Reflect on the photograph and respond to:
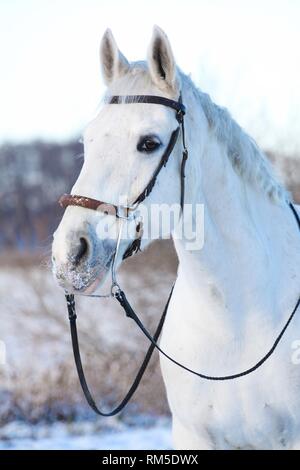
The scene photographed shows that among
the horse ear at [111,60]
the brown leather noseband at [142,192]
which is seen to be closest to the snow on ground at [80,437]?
the brown leather noseband at [142,192]

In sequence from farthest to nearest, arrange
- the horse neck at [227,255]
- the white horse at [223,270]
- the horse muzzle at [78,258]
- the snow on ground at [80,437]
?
1. the snow on ground at [80,437]
2. the horse neck at [227,255]
3. the white horse at [223,270]
4. the horse muzzle at [78,258]

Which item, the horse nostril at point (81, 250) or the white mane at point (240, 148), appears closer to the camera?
the horse nostril at point (81, 250)

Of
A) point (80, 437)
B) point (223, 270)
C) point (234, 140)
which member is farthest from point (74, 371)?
point (234, 140)

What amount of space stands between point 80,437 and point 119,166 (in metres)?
4.15

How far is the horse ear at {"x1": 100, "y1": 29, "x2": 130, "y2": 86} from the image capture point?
2.50 metres

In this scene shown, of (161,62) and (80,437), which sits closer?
(161,62)

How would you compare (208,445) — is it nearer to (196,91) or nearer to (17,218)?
(196,91)

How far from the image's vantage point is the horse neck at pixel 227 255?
2564 mm

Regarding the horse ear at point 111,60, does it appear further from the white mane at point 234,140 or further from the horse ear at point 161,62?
the horse ear at point 161,62

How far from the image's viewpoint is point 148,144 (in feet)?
7.55

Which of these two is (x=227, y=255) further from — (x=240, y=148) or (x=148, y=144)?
(x=148, y=144)

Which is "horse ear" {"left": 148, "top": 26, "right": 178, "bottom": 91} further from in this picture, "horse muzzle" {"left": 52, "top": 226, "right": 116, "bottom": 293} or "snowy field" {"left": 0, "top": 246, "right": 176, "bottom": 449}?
"snowy field" {"left": 0, "top": 246, "right": 176, "bottom": 449}

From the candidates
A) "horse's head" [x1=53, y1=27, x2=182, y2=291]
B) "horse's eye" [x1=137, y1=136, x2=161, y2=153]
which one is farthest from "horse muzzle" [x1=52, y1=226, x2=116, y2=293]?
"horse's eye" [x1=137, y1=136, x2=161, y2=153]
